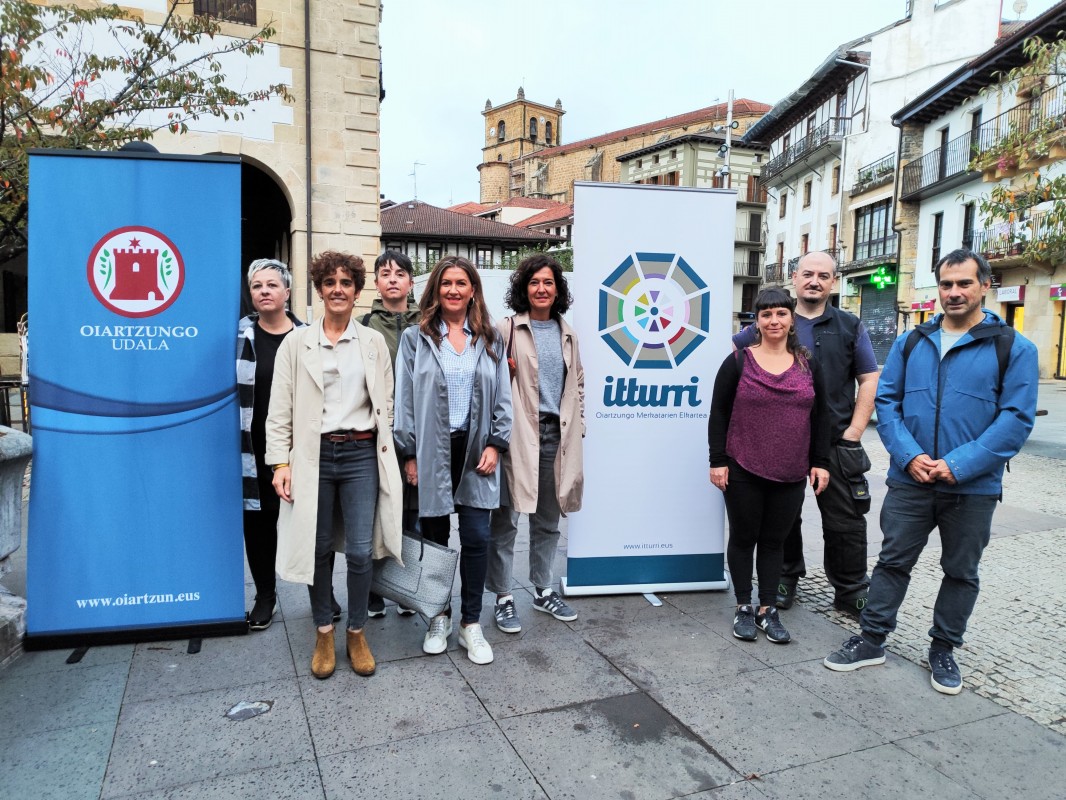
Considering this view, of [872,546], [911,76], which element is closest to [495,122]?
[911,76]

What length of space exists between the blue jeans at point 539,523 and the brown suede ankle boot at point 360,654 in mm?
778

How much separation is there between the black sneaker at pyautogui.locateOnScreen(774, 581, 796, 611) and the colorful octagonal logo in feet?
4.65

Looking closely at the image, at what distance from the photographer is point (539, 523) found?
12.9ft

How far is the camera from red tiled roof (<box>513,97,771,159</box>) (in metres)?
61.5

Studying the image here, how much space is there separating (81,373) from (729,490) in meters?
3.14

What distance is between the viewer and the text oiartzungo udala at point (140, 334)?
3340 mm

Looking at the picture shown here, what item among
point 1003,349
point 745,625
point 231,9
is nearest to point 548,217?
point 231,9

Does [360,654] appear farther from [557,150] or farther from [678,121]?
[557,150]

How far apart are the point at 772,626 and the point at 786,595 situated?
0.54 m

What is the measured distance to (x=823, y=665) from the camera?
11.0 feet

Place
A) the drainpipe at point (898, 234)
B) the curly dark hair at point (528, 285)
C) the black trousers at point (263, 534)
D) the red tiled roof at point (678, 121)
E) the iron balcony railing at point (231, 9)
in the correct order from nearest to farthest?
1. the black trousers at point (263, 534)
2. the curly dark hair at point (528, 285)
3. the iron balcony railing at point (231, 9)
4. the drainpipe at point (898, 234)
5. the red tiled roof at point (678, 121)

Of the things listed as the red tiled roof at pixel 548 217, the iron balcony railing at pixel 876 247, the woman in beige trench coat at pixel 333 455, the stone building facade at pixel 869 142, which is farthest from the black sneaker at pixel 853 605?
the red tiled roof at pixel 548 217

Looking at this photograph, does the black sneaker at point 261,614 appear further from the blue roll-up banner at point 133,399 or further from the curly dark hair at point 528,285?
the curly dark hair at point 528,285

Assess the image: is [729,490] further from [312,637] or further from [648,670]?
Result: [312,637]
